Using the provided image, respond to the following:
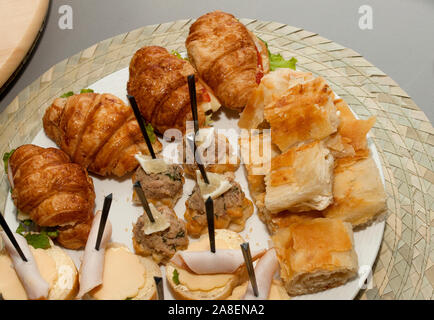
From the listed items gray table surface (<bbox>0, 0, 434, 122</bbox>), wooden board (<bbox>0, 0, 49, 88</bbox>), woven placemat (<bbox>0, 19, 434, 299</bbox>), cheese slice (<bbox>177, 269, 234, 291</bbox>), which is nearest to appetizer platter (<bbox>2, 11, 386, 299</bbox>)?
cheese slice (<bbox>177, 269, 234, 291</bbox>)

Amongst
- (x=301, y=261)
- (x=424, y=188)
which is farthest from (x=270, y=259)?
(x=424, y=188)

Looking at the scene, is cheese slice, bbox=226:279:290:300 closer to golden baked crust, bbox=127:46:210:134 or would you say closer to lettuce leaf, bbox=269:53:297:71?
golden baked crust, bbox=127:46:210:134

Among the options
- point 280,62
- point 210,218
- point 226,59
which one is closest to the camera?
point 210,218

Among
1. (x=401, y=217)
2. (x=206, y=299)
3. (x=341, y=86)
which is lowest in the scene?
(x=401, y=217)

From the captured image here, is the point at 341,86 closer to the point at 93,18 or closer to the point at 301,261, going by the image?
the point at 301,261

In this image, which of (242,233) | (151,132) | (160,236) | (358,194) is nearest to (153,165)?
(151,132)

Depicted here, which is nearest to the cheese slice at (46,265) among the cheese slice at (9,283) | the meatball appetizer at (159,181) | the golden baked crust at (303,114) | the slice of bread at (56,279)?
the slice of bread at (56,279)

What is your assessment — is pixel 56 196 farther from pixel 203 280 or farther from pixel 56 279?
pixel 203 280
